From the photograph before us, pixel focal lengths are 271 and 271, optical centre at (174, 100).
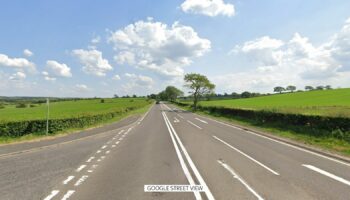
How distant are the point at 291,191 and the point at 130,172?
4.72 m

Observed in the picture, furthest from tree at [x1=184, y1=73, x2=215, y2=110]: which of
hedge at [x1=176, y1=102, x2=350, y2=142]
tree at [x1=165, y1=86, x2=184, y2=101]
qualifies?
tree at [x1=165, y1=86, x2=184, y2=101]

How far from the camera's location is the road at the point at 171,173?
6.54 m

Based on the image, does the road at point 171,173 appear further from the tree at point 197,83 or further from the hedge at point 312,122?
the tree at point 197,83

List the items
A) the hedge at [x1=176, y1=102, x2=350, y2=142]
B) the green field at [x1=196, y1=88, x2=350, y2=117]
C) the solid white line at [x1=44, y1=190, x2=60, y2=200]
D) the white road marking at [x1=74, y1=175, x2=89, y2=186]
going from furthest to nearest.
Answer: the green field at [x1=196, y1=88, x2=350, y2=117] → the hedge at [x1=176, y1=102, x2=350, y2=142] → the white road marking at [x1=74, y1=175, x2=89, y2=186] → the solid white line at [x1=44, y1=190, x2=60, y2=200]

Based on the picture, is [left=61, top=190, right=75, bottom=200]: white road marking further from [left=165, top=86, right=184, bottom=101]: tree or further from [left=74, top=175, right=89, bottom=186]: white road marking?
[left=165, top=86, right=184, bottom=101]: tree

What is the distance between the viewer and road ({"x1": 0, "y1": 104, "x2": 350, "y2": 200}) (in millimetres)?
6535

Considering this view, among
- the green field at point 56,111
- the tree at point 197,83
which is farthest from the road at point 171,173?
the tree at point 197,83

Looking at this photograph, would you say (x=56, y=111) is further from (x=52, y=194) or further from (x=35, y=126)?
(x=52, y=194)

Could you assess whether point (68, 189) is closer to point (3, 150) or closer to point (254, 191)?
point (254, 191)

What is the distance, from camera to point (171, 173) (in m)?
8.55

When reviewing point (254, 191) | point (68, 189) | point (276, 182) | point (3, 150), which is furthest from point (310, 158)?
point (3, 150)

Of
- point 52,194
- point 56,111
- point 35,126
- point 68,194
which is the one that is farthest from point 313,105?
point 56,111

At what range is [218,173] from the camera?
846cm

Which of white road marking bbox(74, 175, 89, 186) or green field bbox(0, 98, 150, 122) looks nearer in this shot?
white road marking bbox(74, 175, 89, 186)
